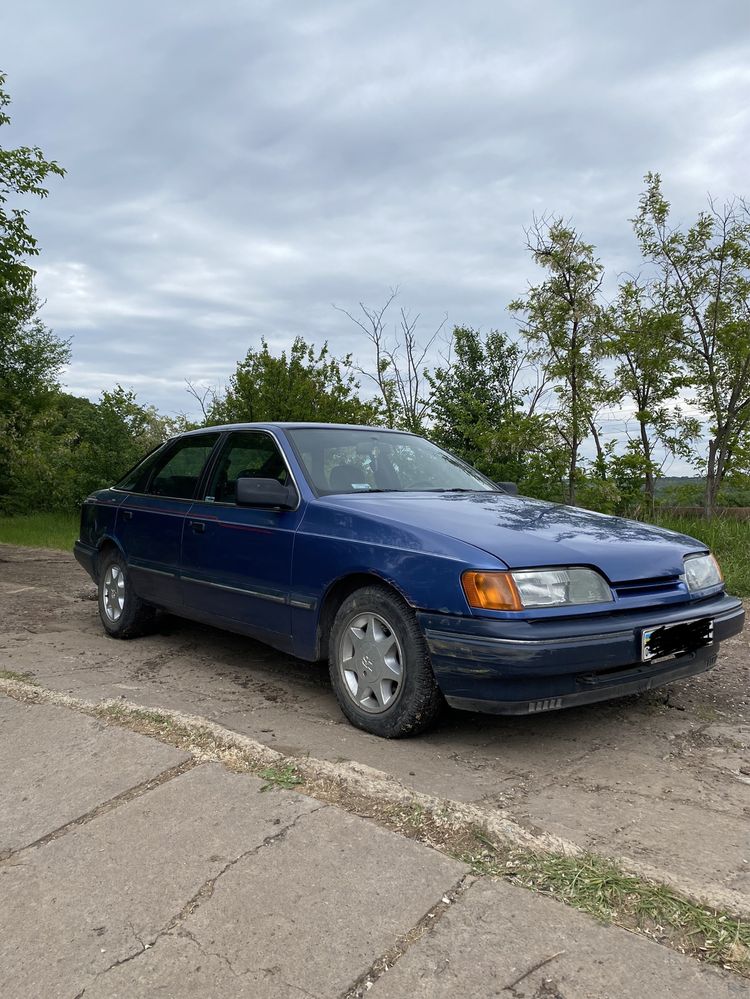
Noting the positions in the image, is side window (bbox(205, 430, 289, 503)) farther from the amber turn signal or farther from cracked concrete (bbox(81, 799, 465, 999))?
cracked concrete (bbox(81, 799, 465, 999))

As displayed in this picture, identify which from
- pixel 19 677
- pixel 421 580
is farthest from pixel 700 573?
pixel 19 677

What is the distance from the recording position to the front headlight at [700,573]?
3656 mm

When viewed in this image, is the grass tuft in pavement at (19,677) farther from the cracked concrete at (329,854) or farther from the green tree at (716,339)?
the green tree at (716,339)

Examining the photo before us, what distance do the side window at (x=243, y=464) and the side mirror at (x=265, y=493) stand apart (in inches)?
9.3

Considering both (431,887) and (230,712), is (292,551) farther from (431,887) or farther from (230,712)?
(431,887)

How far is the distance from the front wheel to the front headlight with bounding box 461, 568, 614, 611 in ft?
1.10

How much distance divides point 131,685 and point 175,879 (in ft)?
7.31

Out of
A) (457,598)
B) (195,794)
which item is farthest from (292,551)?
(195,794)

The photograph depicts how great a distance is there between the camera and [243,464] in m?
4.73

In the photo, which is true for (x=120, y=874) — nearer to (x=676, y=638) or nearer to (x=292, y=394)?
(x=676, y=638)

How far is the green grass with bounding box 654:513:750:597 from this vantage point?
7148 mm

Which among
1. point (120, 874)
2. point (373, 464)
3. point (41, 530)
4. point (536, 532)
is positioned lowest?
point (41, 530)

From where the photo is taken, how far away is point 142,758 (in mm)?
3107

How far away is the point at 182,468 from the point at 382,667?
2.44m
